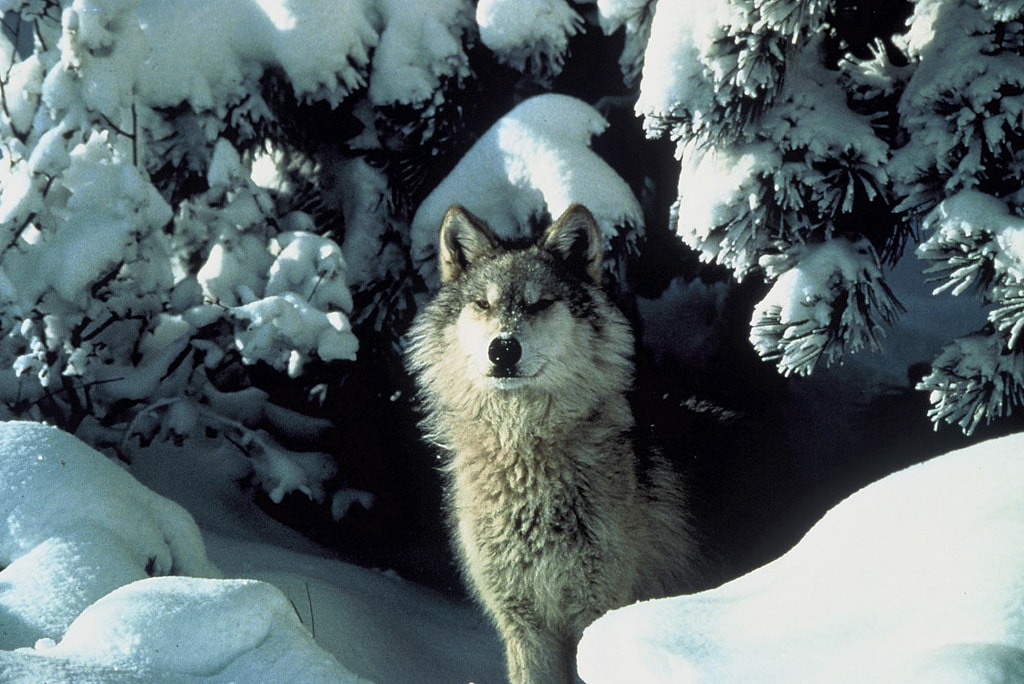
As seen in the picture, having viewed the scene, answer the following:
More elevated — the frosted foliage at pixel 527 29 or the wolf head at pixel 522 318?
the frosted foliage at pixel 527 29

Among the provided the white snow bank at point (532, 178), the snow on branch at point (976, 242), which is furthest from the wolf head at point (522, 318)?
the snow on branch at point (976, 242)

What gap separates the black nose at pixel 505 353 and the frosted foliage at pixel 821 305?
0.98 metres

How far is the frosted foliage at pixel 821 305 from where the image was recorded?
337 centimetres

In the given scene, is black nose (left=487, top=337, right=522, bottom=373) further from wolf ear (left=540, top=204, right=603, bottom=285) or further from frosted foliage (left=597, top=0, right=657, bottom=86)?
frosted foliage (left=597, top=0, right=657, bottom=86)

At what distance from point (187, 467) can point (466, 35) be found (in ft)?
10.1

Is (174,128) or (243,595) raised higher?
(174,128)

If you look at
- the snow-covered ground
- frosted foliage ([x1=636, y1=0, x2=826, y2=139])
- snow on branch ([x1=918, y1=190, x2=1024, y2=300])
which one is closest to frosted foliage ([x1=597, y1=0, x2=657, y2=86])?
Answer: frosted foliage ([x1=636, y1=0, x2=826, y2=139])

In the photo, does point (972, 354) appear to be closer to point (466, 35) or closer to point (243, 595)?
point (243, 595)

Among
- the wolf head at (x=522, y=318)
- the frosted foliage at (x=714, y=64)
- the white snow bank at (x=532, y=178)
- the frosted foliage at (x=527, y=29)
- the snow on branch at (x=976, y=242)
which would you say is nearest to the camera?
the snow on branch at (x=976, y=242)

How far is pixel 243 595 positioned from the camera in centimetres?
278

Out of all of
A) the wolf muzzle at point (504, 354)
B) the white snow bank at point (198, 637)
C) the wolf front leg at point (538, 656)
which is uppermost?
the wolf muzzle at point (504, 354)

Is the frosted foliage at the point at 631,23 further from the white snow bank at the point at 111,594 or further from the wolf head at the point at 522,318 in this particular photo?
the white snow bank at the point at 111,594

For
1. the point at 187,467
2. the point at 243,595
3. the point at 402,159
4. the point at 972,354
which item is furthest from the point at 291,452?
the point at 972,354

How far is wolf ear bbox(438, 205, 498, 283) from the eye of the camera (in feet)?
13.6
